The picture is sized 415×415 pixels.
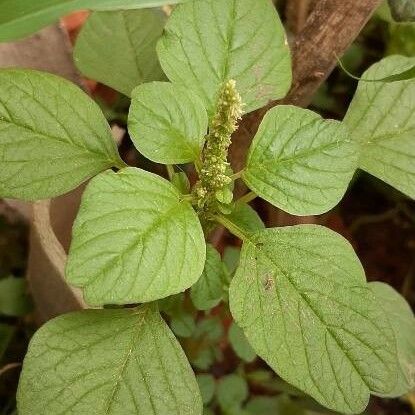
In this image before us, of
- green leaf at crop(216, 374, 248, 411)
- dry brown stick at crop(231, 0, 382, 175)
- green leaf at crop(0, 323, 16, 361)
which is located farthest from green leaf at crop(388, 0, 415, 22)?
green leaf at crop(0, 323, 16, 361)

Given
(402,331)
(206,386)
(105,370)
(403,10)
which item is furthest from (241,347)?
(403,10)

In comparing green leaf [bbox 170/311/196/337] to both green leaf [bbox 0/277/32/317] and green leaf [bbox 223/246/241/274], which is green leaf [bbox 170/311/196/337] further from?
green leaf [bbox 0/277/32/317]

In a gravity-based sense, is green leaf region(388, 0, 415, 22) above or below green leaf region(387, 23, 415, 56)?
above

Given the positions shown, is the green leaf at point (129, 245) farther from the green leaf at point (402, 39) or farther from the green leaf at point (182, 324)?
the green leaf at point (402, 39)

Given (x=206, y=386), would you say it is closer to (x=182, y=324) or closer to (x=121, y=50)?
(x=182, y=324)

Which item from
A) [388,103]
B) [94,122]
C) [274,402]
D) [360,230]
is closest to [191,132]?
[94,122]

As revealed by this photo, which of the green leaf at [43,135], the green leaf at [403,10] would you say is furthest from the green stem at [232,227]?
the green leaf at [403,10]
